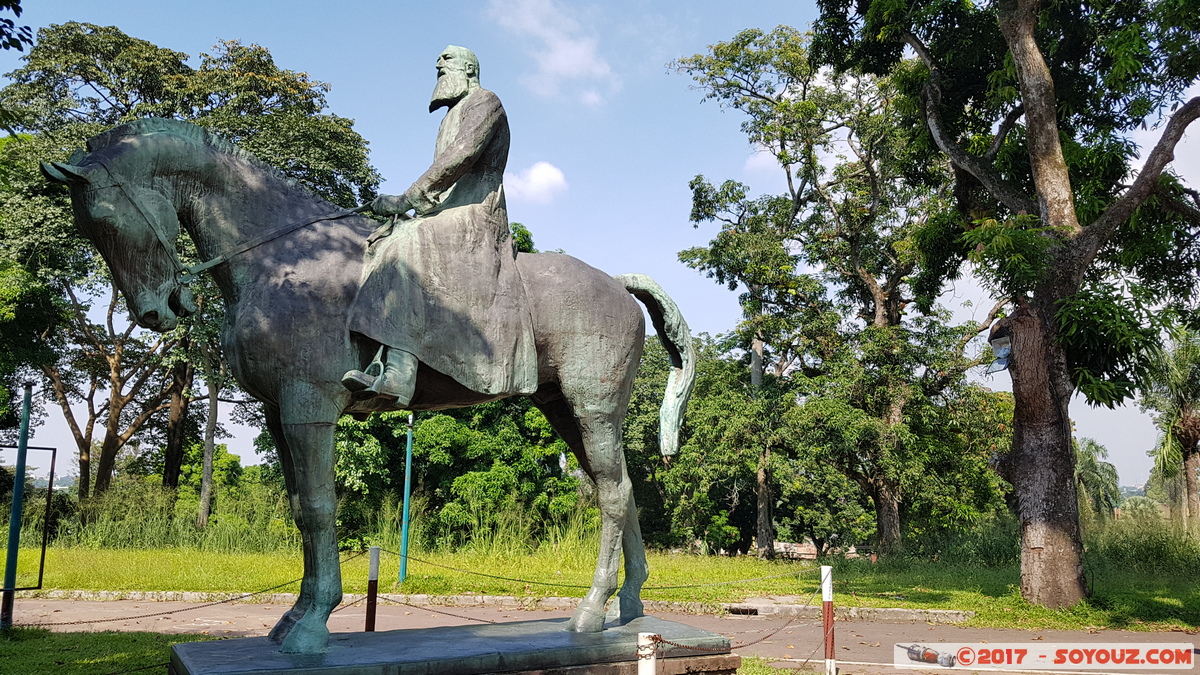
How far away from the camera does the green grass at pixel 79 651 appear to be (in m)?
6.59

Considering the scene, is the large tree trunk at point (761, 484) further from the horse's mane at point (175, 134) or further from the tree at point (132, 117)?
the horse's mane at point (175, 134)

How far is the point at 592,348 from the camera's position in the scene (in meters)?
4.96

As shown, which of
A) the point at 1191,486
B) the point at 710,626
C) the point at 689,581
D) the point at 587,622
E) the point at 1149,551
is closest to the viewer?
the point at 587,622

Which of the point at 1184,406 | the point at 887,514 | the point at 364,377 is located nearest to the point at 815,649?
the point at 364,377

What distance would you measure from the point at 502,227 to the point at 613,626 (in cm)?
249

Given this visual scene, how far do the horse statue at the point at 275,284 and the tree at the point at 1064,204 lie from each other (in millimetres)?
8789

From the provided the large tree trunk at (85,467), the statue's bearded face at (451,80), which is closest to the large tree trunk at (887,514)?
the statue's bearded face at (451,80)

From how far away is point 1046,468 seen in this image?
11.4 m

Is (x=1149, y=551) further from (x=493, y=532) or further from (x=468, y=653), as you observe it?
(x=468, y=653)

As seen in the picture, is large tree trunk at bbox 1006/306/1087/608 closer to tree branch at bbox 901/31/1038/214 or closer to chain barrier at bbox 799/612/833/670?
tree branch at bbox 901/31/1038/214

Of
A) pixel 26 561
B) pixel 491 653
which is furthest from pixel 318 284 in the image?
pixel 26 561

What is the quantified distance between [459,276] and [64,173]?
6.07 feet

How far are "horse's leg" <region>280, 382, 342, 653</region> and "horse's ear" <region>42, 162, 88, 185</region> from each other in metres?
1.31

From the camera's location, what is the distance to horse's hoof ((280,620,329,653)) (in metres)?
4.07
